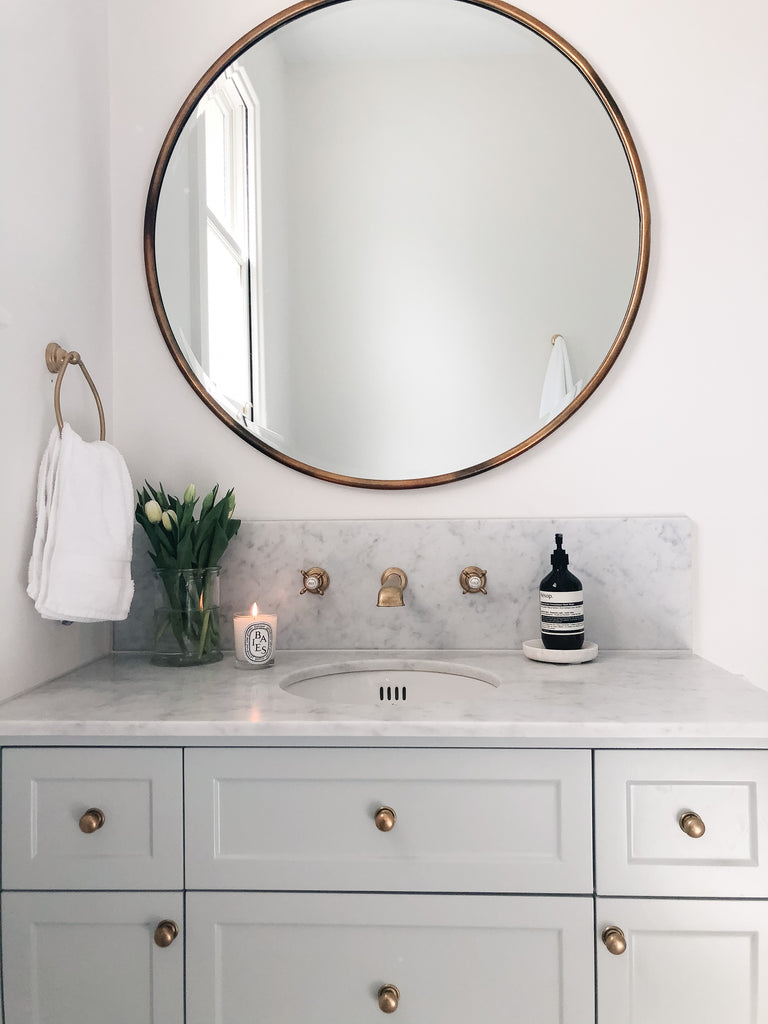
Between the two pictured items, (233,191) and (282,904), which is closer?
(282,904)

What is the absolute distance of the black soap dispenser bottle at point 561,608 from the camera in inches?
57.9

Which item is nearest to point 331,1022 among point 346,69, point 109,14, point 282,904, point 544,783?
point 282,904

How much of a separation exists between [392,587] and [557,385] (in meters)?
0.52

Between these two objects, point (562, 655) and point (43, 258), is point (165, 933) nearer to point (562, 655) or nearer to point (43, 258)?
point (562, 655)

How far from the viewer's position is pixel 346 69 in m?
1.64

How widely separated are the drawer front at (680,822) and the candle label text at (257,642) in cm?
62

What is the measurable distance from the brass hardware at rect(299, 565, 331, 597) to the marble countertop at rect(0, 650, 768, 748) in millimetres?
256

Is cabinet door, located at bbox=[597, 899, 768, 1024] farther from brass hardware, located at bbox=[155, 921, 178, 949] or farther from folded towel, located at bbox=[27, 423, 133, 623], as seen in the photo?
folded towel, located at bbox=[27, 423, 133, 623]

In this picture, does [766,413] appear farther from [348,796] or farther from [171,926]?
[171,926]

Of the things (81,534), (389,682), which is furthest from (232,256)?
(389,682)

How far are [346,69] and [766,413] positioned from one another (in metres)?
1.07

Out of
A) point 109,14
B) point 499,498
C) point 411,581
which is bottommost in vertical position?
point 411,581

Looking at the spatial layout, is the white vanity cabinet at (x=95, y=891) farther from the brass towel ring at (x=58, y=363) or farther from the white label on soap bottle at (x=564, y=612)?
the white label on soap bottle at (x=564, y=612)

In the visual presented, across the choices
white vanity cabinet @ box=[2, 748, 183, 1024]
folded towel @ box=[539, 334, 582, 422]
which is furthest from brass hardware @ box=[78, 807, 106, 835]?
folded towel @ box=[539, 334, 582, 422]
